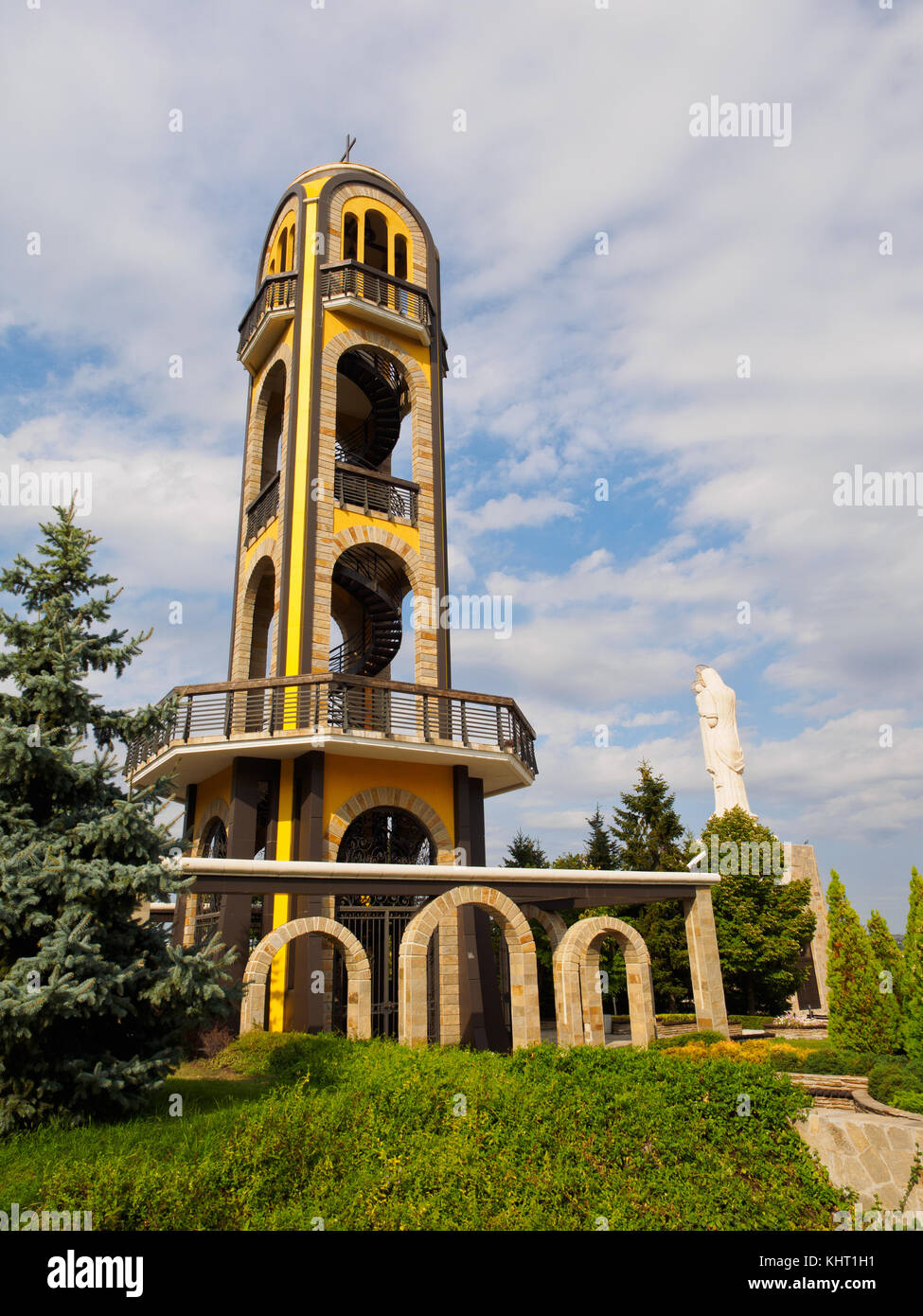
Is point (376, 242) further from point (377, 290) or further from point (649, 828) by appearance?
point (649, 828)

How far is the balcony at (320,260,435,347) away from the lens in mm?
21844

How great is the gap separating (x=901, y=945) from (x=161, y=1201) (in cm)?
1315

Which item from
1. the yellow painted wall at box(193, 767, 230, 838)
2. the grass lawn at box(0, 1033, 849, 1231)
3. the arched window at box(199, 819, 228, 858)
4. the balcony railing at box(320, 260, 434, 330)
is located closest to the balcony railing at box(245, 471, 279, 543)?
the balcony railing at box(320, 260, 434, 330)

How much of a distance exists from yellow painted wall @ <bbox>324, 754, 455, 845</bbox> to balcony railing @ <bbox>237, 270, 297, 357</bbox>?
13.2 m

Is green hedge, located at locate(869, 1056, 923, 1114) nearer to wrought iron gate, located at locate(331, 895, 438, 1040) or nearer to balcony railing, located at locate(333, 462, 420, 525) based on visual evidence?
wrought iron gate, located at locate(331, 895, 438, 1040)

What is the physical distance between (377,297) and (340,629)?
9747 mm

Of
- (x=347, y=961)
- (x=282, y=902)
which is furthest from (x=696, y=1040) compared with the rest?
(x=282, y=902)

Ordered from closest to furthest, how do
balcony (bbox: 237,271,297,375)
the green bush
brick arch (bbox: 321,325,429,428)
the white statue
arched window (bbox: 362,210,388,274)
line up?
the green bush, brick arch (bbox: 321,325,429,428), balcony (bbox: 237,271,297,375), arched window (bbox: 362,210,388,274), the white statue

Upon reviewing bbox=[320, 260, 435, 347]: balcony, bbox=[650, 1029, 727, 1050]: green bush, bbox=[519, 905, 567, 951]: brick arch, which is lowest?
bbox=[650, 1029, 727, 1050]: green bush

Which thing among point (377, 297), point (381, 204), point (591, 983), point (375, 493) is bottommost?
point (591, 983)

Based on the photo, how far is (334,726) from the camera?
1680 centimetres

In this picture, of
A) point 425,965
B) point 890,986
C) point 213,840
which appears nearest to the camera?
point 425,965

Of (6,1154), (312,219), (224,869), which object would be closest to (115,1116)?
(6,1154)
